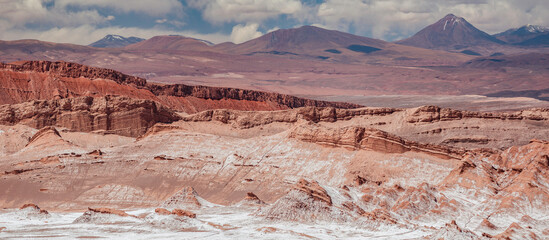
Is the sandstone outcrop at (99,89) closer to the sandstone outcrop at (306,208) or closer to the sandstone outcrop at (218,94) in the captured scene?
the sandstone outcrop at (218,94)

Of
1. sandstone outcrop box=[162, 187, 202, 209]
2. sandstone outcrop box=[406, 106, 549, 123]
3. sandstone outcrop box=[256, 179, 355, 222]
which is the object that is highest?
sandstone outcrop box=[406, 106, 549, 123]

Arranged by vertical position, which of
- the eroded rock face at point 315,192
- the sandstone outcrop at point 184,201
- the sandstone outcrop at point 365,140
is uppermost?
the sandstone outcrop at point 365,140

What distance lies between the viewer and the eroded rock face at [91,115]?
8700 centimetres

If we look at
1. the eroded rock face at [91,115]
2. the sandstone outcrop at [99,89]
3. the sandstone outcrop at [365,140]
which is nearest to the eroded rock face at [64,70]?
the sandstone outcrop at [99,89]

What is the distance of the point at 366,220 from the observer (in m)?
41.5

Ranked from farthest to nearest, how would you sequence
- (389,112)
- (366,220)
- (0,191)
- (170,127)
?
(389,112)
(170,127)
(0,191)
(366,220)

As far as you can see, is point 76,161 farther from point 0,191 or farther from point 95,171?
point 0,191

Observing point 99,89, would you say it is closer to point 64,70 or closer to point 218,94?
point 64,70

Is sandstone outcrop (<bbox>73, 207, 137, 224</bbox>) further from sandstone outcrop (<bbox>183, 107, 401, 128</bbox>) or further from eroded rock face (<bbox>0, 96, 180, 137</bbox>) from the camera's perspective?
eroded rock face (<bbox>0, 96, 180, 137</bbox>)

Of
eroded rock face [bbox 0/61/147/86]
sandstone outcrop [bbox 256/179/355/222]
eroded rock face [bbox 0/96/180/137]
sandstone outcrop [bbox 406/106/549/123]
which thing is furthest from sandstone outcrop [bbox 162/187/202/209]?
eroded rock face [bbox 0/61/147/86]

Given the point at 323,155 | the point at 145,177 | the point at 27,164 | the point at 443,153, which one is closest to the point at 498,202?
the point at 443,153

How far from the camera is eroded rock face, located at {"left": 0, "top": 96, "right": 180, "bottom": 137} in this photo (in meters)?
87.0

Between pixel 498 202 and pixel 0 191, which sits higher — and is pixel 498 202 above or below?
above

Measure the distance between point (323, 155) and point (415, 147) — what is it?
8418mm
